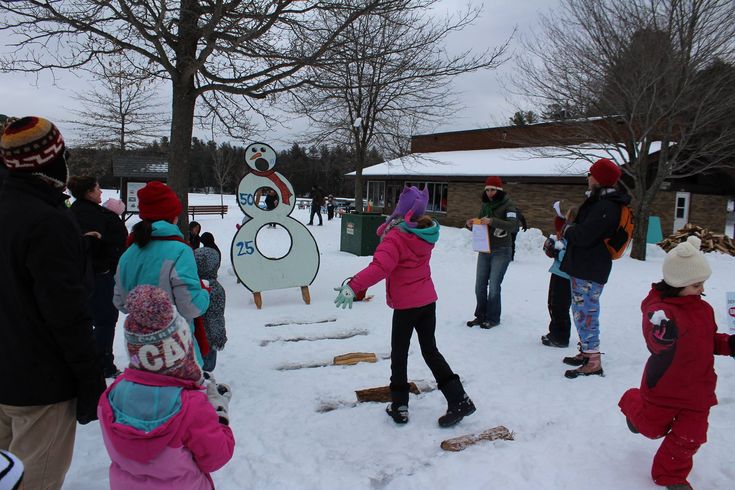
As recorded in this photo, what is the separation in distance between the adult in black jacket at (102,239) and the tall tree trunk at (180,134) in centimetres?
407

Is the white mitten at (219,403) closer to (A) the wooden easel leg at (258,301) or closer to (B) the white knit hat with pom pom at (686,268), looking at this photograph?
(B) the white knit hat with pom pom at (686,268)

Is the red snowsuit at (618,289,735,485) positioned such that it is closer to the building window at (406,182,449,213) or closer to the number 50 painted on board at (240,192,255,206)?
the number 50 painted on board at (240,192,255,206)

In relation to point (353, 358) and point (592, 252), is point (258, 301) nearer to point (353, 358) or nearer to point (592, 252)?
point (353, 358)

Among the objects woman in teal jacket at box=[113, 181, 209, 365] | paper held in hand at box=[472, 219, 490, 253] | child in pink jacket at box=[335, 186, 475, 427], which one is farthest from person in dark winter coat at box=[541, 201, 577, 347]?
woman in teal jacket at box=[113, 181, 209, 365]

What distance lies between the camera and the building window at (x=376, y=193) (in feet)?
98.0

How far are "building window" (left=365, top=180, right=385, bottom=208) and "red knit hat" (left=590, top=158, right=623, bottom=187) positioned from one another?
2521 centimetres

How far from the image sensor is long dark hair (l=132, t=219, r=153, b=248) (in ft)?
9.87

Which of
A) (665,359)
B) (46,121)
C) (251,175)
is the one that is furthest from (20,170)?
(251,175)

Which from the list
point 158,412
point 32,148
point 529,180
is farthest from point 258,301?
point 529,180

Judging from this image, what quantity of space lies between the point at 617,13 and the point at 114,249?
13.6 metres

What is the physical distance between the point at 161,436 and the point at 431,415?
8.05 feet

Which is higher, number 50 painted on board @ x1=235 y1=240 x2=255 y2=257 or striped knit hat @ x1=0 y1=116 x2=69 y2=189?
striped knit hat @ x1=0 y1=116 x2=69 y2=189

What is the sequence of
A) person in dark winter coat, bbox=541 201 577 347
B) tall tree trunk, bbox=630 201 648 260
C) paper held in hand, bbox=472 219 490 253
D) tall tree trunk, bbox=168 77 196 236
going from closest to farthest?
1. person in dark winter coat, bbox=541 201 577 347
2. paper held in hand, bbox=472 219 490 253
3. tall tree trunk, bbox=168 77 196 236
4. tall tree trunk, bbox=630 201 648 260

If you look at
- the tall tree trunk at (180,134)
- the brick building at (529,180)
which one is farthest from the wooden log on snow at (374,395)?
the brick building at (529,180)
